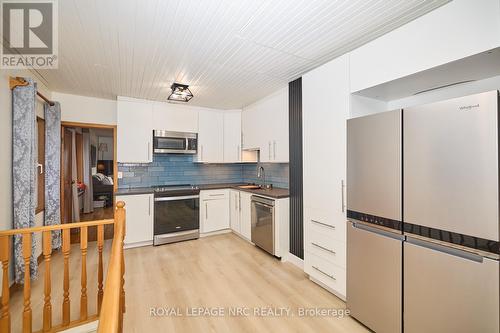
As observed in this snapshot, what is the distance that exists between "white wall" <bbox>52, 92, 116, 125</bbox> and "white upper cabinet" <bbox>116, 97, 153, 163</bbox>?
431 mm

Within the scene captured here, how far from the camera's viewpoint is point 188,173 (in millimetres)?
4449

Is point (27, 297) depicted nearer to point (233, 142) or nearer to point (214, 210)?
point (214, 210)

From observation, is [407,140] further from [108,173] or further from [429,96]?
[108,173]

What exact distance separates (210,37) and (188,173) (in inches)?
116

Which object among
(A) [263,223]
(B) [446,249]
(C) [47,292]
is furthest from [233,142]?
(B) [446,249]

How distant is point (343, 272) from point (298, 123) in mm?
1790

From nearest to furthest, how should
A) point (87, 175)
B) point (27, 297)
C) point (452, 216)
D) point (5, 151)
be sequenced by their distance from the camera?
point (452, 216) → point (27, 297) → point (5, 151) → point (87, 175)

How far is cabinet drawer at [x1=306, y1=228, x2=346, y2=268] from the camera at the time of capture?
2111 mm

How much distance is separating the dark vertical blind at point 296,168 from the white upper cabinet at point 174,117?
2.00 metres

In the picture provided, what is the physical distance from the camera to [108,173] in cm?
768

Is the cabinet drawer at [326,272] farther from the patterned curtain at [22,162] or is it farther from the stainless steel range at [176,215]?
the patterned curtain at [22,162]

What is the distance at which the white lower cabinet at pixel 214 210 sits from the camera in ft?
13.0

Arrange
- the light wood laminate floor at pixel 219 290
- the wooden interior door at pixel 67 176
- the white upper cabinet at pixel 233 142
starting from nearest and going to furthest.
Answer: the light wood laminate floor at pixel 219 290, the wooden interior door at pixel 67 176, the white upper cabinet at pixel 233 142

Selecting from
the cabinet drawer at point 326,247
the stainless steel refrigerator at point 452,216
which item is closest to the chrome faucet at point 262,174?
the cabinet drawer at point 326,247
